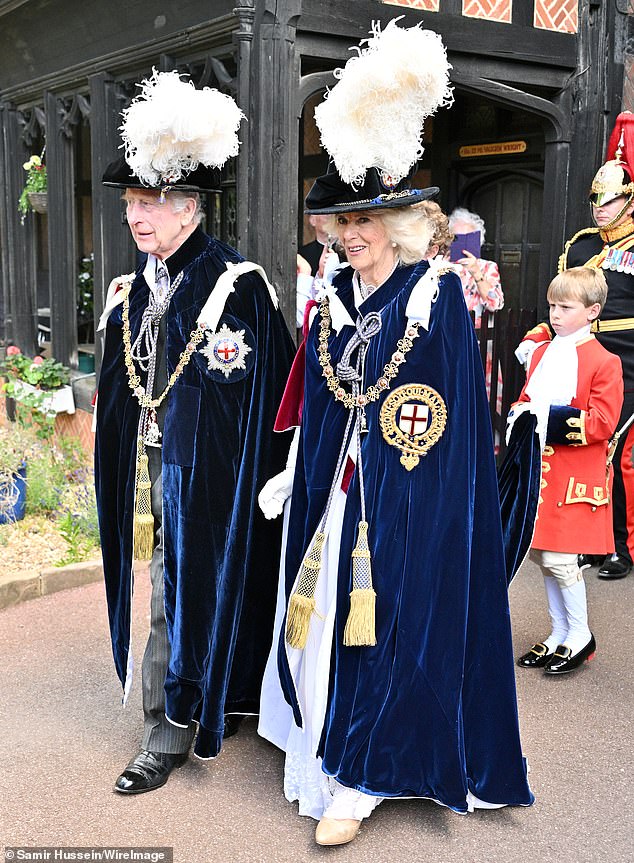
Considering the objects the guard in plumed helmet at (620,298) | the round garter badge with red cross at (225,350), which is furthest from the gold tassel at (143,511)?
the guard in plumed helmet at (620,298)

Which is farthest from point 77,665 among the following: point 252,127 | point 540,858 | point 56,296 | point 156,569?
point 56,296

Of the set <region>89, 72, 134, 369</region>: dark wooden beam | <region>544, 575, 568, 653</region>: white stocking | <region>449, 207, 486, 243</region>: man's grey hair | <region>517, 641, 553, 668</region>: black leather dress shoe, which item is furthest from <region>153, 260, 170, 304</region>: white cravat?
<region>449, 207, 486, 243</region>: man's grey hair

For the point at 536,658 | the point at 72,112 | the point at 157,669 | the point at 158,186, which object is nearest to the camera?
the point at 158,186

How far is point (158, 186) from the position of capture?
324cm

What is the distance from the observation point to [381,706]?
3.01 meters

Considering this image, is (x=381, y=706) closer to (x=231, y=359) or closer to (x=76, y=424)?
(x=231, y=359)

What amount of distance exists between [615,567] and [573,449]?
5.29ft

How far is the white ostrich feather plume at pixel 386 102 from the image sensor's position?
110 inches

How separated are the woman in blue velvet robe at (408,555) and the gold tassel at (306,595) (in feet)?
0.11

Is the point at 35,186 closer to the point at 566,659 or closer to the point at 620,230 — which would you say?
the point at 620,230

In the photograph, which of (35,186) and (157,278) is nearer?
(157,278)

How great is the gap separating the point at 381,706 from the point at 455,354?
1.06 meters

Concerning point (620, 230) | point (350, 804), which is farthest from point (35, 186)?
point (350, 804)

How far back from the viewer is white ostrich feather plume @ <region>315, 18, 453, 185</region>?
280cm
